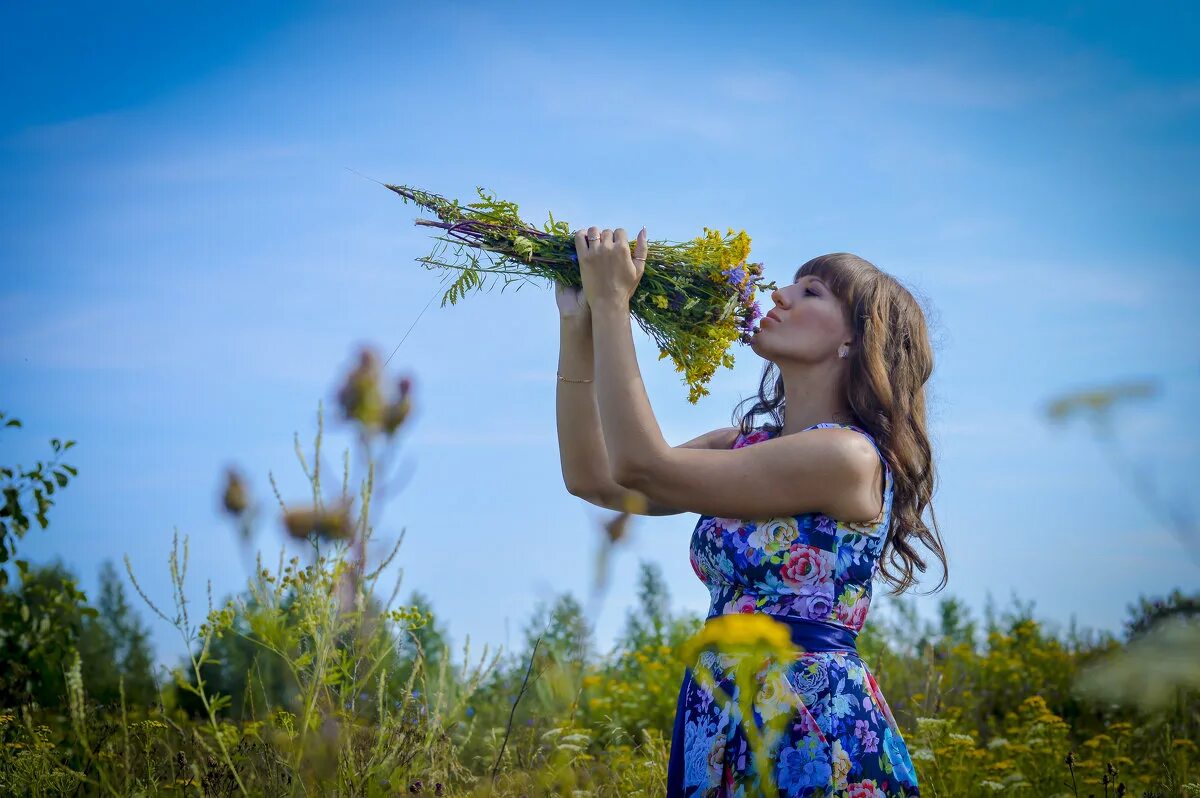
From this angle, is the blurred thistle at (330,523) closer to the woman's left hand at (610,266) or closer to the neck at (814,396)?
the woman's left hand at (610,266)

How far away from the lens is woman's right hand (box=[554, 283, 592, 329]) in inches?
100

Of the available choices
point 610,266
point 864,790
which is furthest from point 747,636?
point 610,266

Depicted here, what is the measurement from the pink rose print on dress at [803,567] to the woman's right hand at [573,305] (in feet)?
2.63

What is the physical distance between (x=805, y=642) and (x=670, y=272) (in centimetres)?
101

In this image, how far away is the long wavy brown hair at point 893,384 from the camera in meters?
2.41

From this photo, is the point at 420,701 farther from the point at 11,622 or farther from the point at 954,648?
the point at 954,648

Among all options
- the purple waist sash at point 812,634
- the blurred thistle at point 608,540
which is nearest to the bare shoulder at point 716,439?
the blurred thistle at point 608,540

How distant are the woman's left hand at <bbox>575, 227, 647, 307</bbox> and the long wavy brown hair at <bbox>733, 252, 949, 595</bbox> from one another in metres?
0.54

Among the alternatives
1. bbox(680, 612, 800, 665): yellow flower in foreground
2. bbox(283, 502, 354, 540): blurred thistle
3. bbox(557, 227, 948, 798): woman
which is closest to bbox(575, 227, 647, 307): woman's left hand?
bbox(557, 227, 948, 798): woman

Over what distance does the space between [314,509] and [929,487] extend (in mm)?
1542

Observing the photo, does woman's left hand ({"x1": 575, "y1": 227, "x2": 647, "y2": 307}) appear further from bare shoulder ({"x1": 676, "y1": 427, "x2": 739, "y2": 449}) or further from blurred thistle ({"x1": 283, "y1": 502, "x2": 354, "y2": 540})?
blurred thistle ({"x1": 283, "y1": 502, "x2": 354, "y2": 540})

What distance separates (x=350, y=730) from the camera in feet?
8.23

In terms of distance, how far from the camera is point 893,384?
2.49 meters

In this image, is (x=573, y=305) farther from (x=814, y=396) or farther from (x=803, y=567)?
(x=803, y=567)
